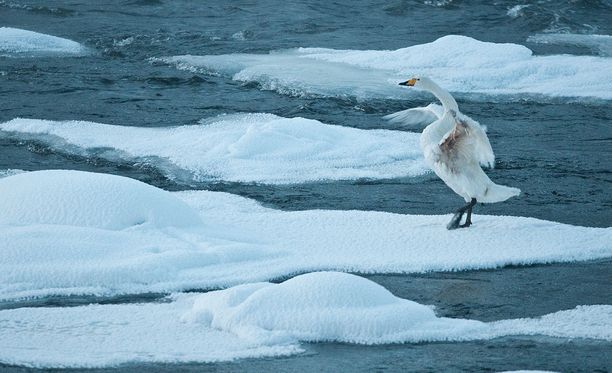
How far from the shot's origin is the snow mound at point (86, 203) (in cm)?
796

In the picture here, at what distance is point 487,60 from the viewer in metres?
16.5

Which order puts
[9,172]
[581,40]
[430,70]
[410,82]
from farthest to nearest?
[581,40], [430,70], [9,172], [410,82]

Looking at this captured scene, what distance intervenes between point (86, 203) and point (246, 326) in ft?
7.91

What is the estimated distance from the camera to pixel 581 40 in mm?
19766

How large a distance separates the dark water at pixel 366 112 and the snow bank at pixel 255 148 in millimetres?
308

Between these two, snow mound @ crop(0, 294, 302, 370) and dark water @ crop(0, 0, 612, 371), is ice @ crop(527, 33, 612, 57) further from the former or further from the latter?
snow mound @ crop(0, 294, 302, 370)

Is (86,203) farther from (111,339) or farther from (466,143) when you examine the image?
(466,143)

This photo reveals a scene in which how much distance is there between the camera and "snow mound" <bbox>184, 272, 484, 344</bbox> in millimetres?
6242

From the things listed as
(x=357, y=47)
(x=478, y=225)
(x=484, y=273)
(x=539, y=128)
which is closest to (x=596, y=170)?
(x=539, y=128)

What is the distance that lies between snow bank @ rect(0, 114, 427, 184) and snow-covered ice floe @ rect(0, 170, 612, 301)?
6.12 feet

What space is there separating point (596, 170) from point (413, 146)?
207 cm

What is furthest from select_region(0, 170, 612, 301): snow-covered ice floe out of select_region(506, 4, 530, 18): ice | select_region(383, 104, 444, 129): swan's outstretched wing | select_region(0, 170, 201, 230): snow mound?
select_region(506, 4, 530, 18): ice

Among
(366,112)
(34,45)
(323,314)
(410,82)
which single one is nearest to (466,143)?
(410,82)

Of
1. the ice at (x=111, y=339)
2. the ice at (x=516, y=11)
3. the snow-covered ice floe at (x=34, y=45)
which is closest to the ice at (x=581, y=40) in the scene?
Answer: the ice at (x=516, y=11)
